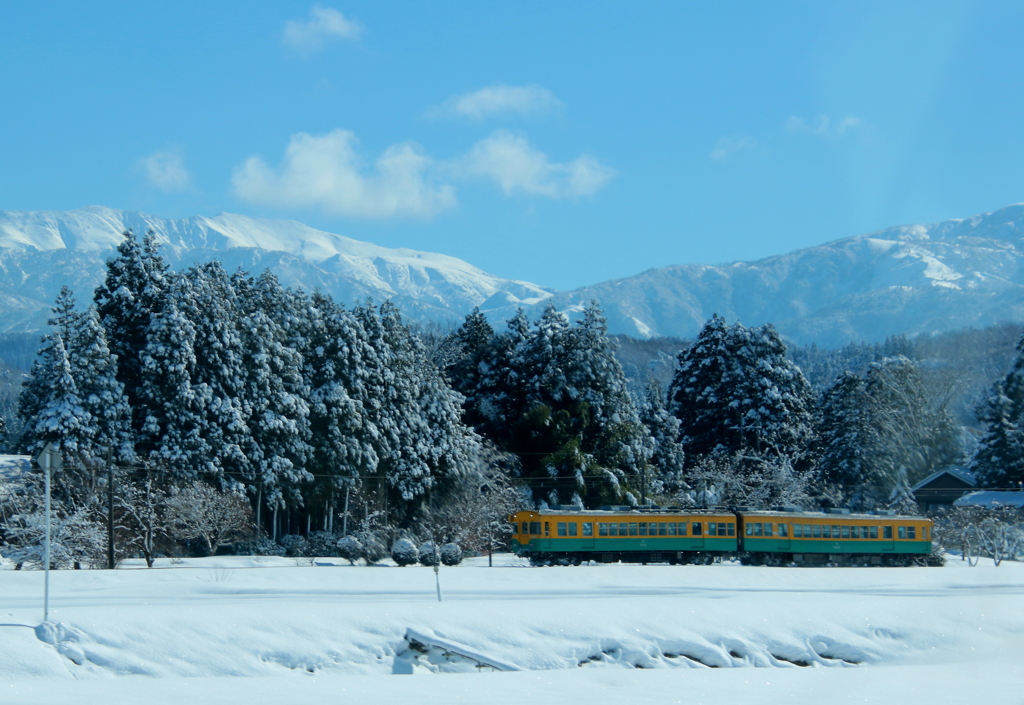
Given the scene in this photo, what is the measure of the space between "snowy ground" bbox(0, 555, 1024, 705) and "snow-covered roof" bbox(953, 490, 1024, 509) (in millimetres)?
28336

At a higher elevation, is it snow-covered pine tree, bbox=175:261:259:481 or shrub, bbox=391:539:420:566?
snow-covered pine tree, bbox=175:261:259:481

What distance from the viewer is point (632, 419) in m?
A: 59.3

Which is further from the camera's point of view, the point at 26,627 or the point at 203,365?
the point at 203,365

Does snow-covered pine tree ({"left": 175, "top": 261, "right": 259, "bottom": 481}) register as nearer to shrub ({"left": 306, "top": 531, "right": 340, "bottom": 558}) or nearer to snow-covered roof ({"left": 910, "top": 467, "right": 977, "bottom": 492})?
shrub ({"left": 306, "top": 531, "right": 340, "bottom": 558})

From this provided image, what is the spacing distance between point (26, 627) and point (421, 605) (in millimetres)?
8805

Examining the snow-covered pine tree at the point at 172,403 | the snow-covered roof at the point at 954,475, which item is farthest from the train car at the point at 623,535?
the snow-covered roof at the point at 954,475

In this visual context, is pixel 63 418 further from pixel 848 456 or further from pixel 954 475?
pixel 954 475

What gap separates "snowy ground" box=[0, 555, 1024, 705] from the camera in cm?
1828

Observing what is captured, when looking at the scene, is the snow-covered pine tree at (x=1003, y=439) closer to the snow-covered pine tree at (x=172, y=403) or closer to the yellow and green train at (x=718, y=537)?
the yellow and green train at (x=718, y=537)

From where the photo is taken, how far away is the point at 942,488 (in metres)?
65.9

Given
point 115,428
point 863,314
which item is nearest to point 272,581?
point 115,428

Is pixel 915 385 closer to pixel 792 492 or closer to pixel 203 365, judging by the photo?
pixel 792 492

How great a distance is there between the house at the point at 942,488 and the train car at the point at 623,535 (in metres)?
26.1

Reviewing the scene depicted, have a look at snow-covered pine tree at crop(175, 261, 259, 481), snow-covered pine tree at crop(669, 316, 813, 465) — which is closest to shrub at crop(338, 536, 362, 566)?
snow-covered pine tree at crop(175, 261, 259, 481)
